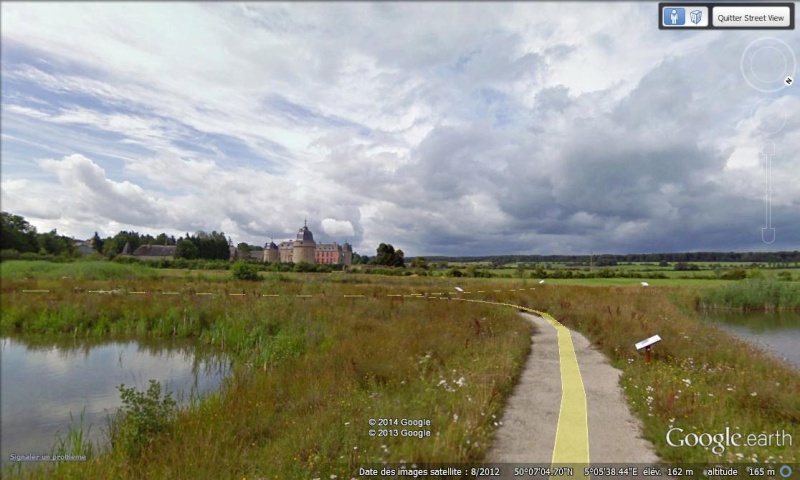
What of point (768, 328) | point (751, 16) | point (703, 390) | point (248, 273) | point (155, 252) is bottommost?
point (768, 328)

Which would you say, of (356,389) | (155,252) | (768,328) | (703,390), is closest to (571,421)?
(703,390)

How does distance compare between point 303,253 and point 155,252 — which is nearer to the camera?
point 155,252

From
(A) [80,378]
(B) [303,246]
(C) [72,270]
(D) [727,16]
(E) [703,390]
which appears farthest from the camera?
(B) [303,246]

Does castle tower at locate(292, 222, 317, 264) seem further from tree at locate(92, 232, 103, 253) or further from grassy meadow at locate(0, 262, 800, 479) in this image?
A: tree at locate(92, 232, 103, 253)

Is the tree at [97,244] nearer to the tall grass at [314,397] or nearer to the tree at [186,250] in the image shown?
the tall grass at [314,397]

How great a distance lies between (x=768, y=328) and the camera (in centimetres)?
2180

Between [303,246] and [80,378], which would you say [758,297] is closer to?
[303,246]

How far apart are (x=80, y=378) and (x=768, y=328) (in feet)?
103

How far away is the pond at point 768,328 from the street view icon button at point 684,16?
44.7ft

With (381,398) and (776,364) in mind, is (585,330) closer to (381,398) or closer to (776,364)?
(776,364)

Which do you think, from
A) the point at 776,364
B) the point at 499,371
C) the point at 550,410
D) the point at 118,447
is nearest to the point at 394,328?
the point at 499,371

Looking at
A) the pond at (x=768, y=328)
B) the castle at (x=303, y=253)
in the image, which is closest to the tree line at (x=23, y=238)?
the castle at (x=303, y=253)

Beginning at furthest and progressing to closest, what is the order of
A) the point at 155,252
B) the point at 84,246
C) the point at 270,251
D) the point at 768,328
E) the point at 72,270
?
the point at 768,328, the point at 270,251, the point at 155,252, the point at 84,246, the point at 72,270

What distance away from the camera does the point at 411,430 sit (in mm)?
4723
